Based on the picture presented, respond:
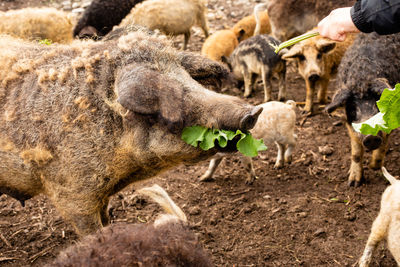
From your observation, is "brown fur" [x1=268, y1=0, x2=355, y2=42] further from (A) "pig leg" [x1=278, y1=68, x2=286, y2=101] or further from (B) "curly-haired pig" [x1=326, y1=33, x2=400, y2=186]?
(B) "curly-haired pig" [x1=326, y1=33, x2=400, y2=186]

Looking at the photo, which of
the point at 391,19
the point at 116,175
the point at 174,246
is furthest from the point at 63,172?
the point at 391,19

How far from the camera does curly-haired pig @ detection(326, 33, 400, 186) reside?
194 inches

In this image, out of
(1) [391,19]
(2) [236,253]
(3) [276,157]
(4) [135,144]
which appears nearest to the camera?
(1) [391,19]

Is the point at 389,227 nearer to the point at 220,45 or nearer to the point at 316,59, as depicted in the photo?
the point at 316,59

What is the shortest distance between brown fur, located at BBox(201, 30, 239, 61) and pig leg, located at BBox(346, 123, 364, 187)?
4263 millimetres

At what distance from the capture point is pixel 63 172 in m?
3.28

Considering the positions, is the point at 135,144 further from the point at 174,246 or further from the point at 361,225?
the point at 361,225

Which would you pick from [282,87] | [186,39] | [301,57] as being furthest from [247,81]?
[186,39]

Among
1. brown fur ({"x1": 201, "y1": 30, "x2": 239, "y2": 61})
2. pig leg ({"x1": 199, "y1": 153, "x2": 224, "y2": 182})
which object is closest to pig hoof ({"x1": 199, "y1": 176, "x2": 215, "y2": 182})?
pig leg ({"x1": 199, "y1": 153, "x2": 224, "y2": 182})

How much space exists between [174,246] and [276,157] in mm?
4011

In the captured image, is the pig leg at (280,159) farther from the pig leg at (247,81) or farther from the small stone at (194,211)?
the pig leg at (247,81)

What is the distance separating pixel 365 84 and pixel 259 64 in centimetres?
297

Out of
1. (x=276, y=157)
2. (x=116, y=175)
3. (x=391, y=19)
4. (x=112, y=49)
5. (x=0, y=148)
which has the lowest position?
(x=276, y=157)

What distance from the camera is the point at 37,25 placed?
8.33 meters
